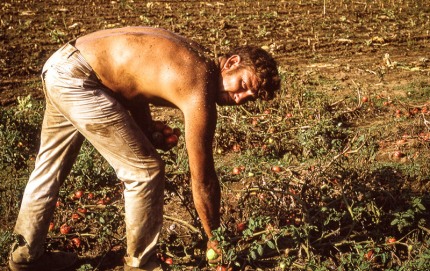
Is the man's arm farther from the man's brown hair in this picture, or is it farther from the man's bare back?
the man's brown hair

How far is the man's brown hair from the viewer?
8.27ft

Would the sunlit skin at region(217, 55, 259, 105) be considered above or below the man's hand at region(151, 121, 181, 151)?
above

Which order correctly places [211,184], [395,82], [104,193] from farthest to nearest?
[395,82] < [104,193] < [211,184]

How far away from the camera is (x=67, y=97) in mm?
2520

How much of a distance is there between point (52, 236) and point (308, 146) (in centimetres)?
233

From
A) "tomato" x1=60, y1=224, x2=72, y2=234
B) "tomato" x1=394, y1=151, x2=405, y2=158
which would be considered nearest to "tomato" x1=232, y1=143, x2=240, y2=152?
"tomato" x1=394, y1=151, x2=405, y2=158

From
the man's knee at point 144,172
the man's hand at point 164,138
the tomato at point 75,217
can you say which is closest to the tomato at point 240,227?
the man's hand at point 164,138

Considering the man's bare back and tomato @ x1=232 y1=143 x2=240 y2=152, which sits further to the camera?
tomato @ x1=232 y1=143 x2=240 y2=152

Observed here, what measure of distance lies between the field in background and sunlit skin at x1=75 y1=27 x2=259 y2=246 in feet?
1.04

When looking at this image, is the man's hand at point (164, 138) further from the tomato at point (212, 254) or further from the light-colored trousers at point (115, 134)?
the tomato at point (212, 254)

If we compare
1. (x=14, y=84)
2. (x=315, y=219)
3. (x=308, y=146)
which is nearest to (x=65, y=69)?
(x=315, y=219)

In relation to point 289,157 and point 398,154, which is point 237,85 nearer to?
point 289,157

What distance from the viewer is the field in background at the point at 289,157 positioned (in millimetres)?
3049

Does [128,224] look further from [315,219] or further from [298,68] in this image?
[298,68]
